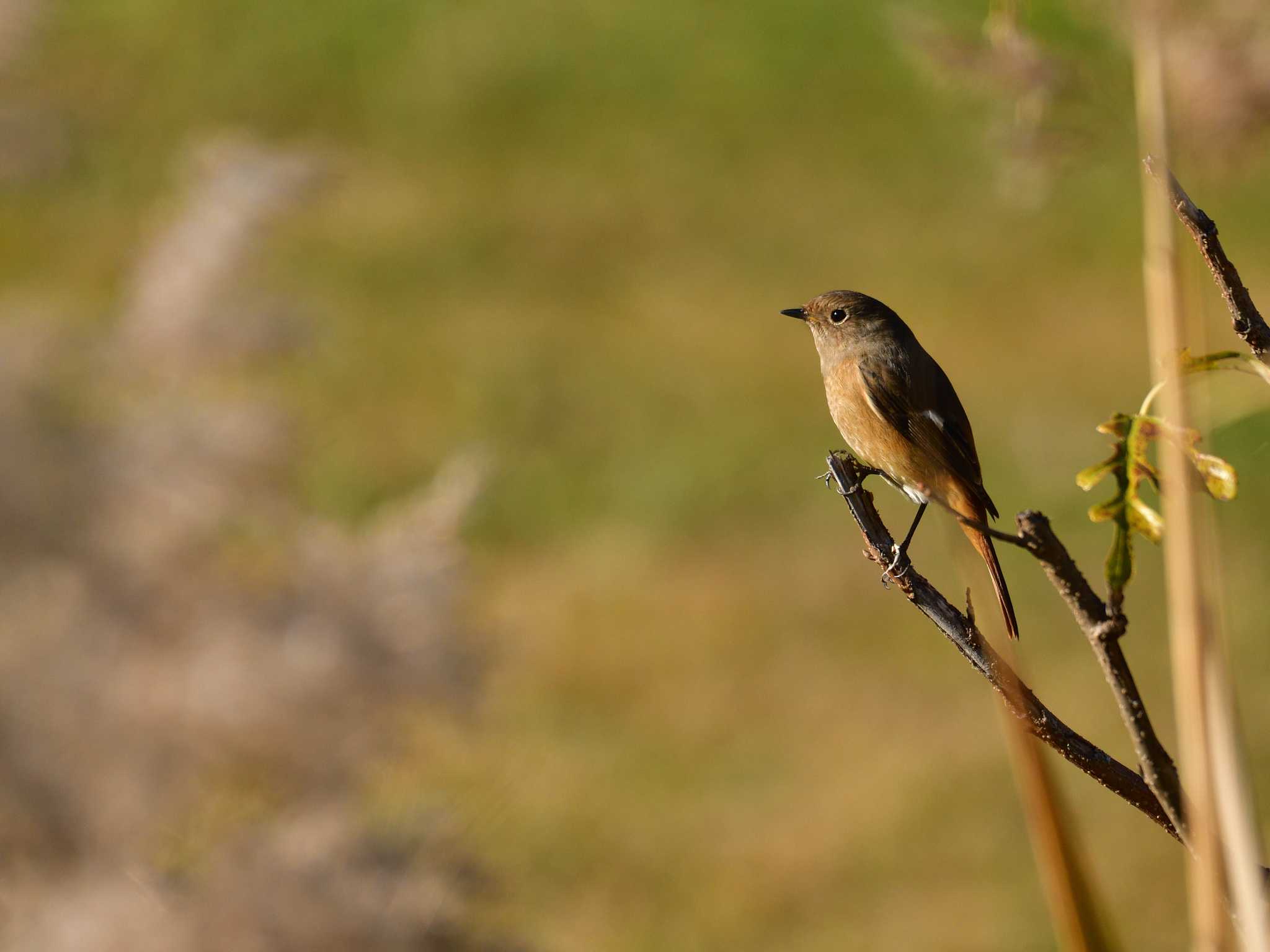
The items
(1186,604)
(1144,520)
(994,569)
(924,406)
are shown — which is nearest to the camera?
(1186,604)

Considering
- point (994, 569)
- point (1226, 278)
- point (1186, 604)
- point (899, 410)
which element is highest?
point (899, 410)

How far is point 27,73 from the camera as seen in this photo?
4.37 m

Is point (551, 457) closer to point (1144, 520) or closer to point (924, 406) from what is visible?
point (924, 406)

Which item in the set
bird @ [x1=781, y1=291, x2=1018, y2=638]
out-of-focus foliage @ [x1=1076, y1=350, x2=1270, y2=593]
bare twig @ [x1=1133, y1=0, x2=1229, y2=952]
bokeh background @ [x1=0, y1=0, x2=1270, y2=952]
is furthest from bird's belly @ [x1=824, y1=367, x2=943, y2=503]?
bare twig @ [x1=1133, y1=0, x2=1229, y2=952]

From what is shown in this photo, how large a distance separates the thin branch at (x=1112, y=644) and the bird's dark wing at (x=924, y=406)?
1012 millimetres

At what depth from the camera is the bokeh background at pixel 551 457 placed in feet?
11.9

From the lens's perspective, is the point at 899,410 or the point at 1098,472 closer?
the point at 1098,472

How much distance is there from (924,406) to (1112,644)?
3.77 feet

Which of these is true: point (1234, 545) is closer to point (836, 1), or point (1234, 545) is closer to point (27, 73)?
point (27, 73)

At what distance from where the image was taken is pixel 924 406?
2.01 metres

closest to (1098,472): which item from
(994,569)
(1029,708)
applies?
(1029,708)

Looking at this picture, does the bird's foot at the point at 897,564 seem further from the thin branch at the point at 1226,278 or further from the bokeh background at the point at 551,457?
the thin branch at the point at 1226,278

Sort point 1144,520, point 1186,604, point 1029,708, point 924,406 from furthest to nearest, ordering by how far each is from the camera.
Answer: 1. point 924,406
2. point 1029,708
3. point 1144,520
4. point 1186,604

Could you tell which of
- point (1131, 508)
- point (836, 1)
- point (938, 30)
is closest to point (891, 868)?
point (938, 30)
